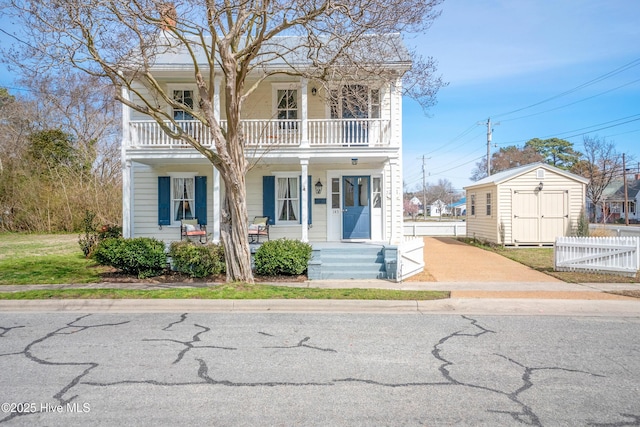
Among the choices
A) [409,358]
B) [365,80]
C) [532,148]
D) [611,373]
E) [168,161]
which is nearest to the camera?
[611,373]

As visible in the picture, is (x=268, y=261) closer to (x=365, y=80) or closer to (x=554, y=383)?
(x=365, y=80)

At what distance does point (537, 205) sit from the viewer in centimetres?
1778

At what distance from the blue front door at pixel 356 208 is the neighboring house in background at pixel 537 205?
6.68 meters

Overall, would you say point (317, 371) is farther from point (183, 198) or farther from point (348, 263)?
point (183, 198)

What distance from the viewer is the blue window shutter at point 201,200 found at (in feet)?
47.5

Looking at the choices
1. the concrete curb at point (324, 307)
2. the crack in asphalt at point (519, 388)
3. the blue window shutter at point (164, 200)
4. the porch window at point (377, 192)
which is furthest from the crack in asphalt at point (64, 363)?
the porch window at point (377, 192)

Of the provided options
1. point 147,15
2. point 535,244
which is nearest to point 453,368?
point 147,15

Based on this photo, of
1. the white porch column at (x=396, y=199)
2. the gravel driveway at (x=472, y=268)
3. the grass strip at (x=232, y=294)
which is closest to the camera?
the grass strip at (x=232, y=294)

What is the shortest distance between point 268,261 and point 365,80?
17.1 feet

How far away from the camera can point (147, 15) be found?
29.4ft

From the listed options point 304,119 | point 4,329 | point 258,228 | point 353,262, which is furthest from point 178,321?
point 304,119

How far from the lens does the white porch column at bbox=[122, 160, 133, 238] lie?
44.1 feet

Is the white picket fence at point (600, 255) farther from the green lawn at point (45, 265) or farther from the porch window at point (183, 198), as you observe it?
the green lawn at point (45, 265)

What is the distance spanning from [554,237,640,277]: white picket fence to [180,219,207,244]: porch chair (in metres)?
10.7
